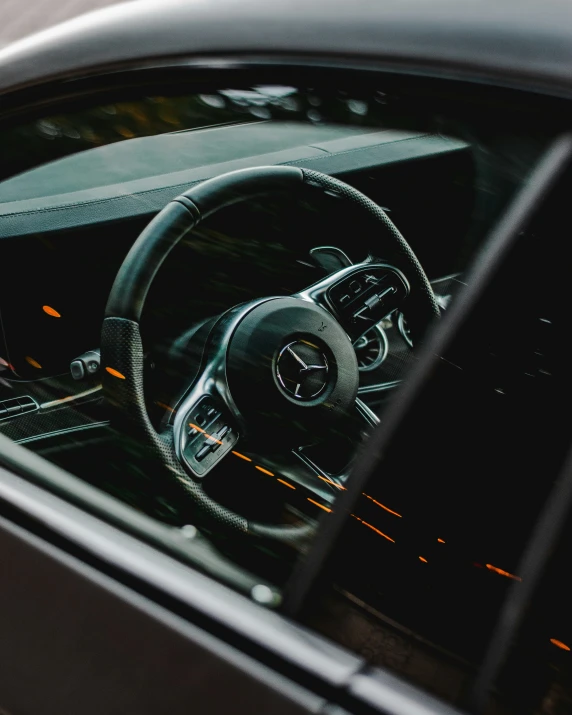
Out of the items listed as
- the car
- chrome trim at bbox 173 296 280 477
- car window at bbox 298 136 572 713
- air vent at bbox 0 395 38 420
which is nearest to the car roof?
the car

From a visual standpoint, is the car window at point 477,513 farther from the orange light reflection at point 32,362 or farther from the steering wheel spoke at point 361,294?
the orange light reflection at point 32,362

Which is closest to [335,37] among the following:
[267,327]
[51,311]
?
[267,327]

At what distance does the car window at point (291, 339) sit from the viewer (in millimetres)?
1015

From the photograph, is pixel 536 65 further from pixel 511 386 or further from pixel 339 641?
pixel 339 641

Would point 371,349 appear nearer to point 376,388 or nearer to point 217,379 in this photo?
point 376,388

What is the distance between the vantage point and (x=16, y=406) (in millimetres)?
1871

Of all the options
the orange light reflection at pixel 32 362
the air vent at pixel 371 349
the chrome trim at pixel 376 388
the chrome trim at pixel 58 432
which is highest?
the air vent at pixel 371 349

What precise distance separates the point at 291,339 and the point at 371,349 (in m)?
0.29

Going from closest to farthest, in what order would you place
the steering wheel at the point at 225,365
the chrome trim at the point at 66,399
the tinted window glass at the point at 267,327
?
the tinted window glass at the point at 267,327 → the steering wheel at the point at 225,365 → the chrome trim at the point at 66,399

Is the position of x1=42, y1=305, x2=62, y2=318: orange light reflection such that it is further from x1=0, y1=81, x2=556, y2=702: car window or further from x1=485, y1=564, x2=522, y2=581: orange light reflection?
x1=485, y1=564, x2=522, y2=581: orange light reflection

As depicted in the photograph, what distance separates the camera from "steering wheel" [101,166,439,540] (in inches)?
60.1

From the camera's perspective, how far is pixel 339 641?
1048mm

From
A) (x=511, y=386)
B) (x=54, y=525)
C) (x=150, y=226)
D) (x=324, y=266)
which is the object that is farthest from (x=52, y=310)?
(x=511, y=386)

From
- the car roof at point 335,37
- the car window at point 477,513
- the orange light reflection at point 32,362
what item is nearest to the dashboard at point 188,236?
the orange light reflection at point 32,362
